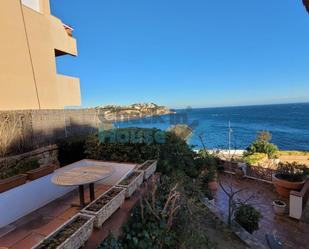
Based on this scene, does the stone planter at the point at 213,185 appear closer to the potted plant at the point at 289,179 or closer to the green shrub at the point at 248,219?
the potted plant at the point at 289,179

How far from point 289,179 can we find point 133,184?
21.1 feet

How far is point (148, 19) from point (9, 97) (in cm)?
945

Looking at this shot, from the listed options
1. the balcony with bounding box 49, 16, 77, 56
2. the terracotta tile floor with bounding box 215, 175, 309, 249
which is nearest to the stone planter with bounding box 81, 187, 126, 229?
the terracotta tile floor with bounding box 215, 175, 309, 249

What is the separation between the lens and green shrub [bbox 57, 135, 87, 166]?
6.37 metres

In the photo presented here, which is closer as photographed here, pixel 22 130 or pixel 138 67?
pixel 22 130

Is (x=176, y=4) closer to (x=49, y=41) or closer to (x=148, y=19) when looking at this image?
(x=148, y=19)

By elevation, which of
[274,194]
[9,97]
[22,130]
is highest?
[9,97]

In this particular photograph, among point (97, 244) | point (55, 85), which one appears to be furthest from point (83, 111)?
point (97, 244)

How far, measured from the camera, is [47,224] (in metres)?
3.17

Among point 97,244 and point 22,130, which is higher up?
point 22,130

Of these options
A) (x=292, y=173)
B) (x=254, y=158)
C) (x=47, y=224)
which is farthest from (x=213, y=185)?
(x=47, y=224)

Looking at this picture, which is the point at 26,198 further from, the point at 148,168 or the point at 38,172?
the point at 148,168

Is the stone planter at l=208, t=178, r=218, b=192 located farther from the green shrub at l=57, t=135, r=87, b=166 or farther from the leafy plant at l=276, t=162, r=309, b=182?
the green shrub at l=57, t=135, r=87, b=166

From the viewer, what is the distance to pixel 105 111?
10.1m
